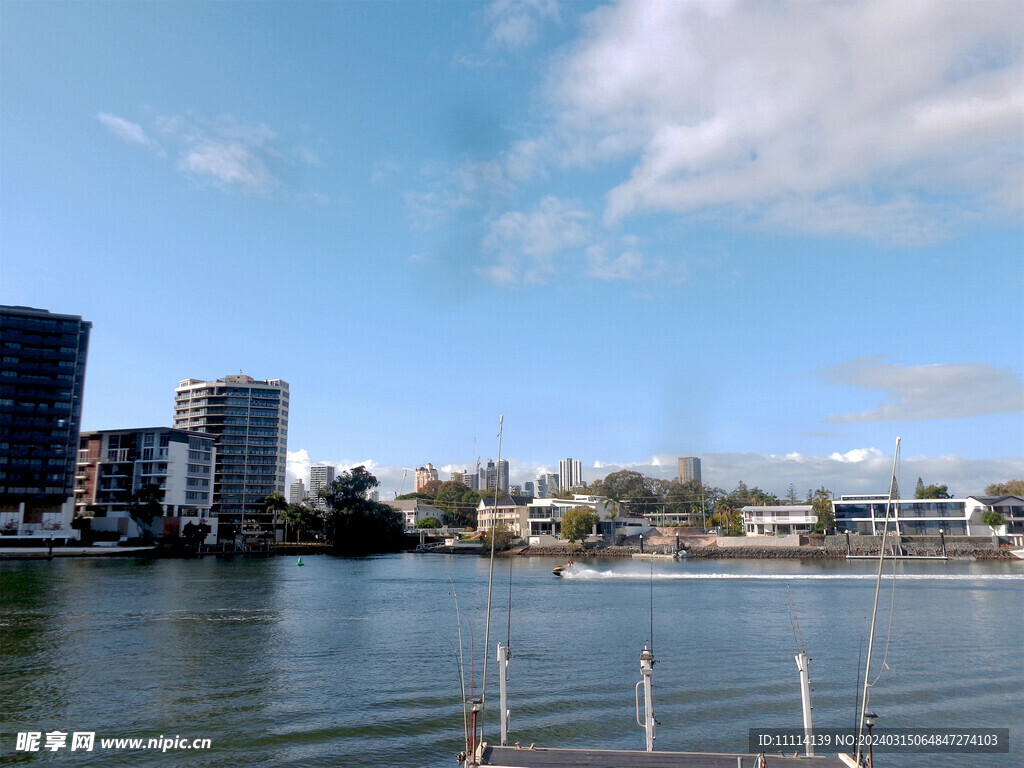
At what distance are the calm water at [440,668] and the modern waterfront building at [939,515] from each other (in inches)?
2357

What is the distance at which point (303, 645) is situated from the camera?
34.7m

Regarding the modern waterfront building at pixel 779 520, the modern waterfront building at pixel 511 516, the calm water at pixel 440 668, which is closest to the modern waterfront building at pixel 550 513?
the modern waterfront building at pixel 511 516

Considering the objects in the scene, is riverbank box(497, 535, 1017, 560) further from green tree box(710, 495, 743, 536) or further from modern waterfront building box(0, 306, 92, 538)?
modern waterfront building box(0, 306, 92, 538)

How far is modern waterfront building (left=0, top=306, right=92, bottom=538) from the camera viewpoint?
11381cm

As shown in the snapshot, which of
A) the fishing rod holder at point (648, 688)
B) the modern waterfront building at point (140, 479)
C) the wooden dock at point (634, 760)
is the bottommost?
the wooden dock at point (634, 760)

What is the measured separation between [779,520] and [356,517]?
8449 cm

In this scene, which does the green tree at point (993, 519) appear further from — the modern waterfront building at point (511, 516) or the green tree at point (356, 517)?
the green tree at point (356, 517)

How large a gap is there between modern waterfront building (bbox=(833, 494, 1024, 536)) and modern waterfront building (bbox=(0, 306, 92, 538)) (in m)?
138

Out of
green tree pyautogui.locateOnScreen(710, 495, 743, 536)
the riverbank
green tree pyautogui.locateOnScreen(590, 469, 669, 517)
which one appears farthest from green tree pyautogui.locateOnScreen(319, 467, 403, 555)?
green tree pyautogui.locateOnScreen(710, 495, 743, 536)

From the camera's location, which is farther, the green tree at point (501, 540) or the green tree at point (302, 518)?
the green tree at point (302, 518)

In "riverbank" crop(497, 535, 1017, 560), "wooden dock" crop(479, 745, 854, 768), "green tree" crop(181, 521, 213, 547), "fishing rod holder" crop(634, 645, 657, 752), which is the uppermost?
"fishing rod holder" crop(634, 645, 657, 752)

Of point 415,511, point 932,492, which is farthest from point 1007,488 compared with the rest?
point 415,511

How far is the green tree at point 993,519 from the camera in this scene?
108 m

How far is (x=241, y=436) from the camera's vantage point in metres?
163
